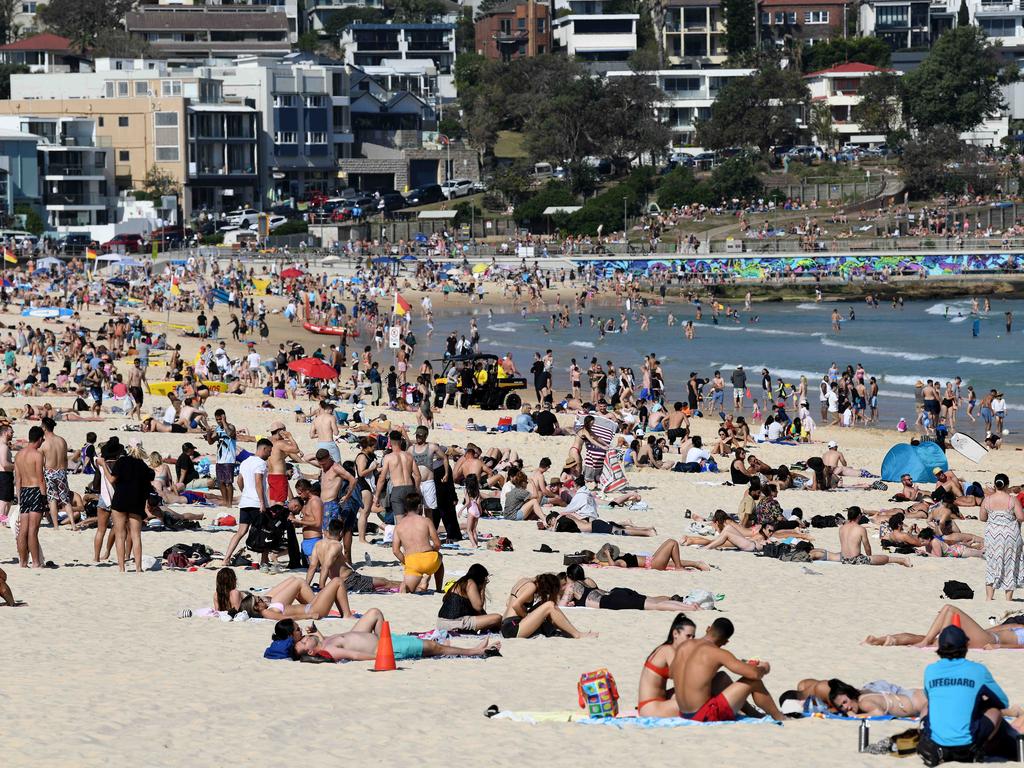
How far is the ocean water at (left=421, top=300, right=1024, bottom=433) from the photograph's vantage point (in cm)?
3969

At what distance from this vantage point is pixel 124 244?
237 ft

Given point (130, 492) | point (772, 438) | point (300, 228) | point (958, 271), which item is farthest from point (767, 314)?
point (130, 492)

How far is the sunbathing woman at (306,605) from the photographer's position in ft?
37.5

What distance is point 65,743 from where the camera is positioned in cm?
831

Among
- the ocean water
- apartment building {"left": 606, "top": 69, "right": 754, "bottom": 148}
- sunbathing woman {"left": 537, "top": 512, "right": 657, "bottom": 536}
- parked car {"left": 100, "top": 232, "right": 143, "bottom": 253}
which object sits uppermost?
apartment building {"left": 606, "top": 69, "right": 754, "bottom": 148}

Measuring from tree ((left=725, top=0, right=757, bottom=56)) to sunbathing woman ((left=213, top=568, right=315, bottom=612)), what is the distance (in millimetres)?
101907

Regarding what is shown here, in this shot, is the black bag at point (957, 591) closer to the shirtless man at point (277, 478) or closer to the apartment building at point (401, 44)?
the shirtless man at point (277, 478)

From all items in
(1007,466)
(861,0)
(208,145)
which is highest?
(861,0)

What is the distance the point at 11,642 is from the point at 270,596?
2.06 metres

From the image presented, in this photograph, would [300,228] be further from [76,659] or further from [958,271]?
[76,659]

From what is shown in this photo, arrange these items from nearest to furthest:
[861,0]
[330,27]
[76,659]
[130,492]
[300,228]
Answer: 1. [76,659]
2. [130,492]
3. [300,228]
4. [861,0]
5. [330,27]

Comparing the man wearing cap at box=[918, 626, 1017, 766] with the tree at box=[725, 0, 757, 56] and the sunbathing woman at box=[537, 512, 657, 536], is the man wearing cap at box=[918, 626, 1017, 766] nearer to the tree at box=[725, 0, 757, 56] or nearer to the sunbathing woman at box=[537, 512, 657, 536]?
the sunbathing woman at box=[537, 512, 657, 536]

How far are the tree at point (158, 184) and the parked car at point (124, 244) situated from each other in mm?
11645

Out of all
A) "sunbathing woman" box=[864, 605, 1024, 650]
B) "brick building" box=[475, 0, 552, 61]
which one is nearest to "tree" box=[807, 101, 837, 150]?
"brick building" box=[475, 0, 552, 61]
